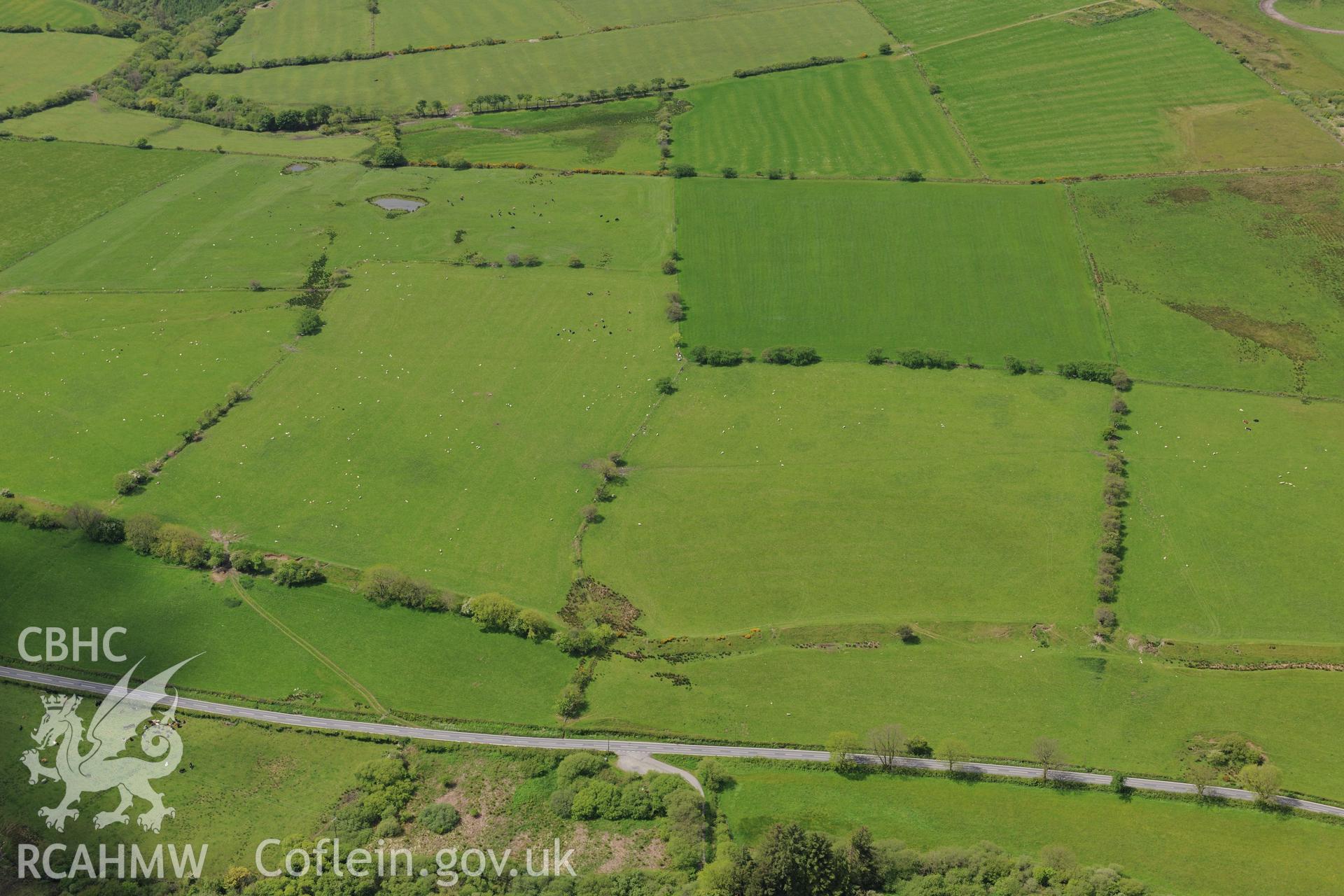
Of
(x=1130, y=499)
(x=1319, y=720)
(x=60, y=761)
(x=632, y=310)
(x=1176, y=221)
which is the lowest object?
(x=60, y=761)

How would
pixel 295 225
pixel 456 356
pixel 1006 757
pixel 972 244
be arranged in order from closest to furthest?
pixel 1006 757
pixel 456 356
pixel 972 244
pixel 295 225

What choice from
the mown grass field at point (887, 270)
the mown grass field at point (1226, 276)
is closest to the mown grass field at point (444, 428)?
the mown grass field at point (887, 270)

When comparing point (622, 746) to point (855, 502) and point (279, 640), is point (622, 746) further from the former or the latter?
point (855, 502)

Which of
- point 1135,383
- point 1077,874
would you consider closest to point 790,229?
point 1135,383

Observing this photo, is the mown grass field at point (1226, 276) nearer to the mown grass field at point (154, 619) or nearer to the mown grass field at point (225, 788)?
the mown grass field at point (225, 788)

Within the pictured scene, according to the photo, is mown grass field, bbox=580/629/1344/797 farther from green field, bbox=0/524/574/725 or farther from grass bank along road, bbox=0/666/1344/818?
green field, bbox=0/524/574/725

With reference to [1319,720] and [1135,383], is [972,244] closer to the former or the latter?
[1135,383]
